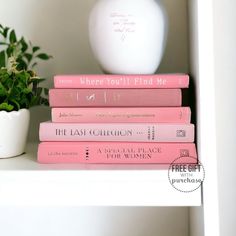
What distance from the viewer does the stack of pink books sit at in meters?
0.52

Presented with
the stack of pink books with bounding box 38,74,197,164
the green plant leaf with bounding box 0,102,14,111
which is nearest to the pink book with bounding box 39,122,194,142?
the stack of pink books with bounding box 38,74,197,164

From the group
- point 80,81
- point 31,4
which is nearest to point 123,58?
point 80,81

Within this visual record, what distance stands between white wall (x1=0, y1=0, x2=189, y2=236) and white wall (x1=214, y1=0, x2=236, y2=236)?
83 millimetres

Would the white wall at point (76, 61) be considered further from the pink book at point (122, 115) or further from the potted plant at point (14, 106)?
the pink book at point (122, 115)

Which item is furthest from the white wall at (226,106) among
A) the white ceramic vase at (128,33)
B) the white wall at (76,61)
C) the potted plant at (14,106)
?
the potted plant at (14,106)

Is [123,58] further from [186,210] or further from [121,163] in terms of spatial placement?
[186,210]

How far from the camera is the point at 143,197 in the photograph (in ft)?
1.60

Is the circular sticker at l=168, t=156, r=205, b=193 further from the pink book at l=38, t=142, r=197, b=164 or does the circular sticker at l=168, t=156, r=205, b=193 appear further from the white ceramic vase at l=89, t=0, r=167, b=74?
the white ceramic vase at l=89, t=0, r=167, b=74

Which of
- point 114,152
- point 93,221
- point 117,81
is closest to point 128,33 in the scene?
point 117,81

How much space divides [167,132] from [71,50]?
0.37 metres

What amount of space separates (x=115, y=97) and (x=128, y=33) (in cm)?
12

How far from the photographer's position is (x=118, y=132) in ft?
1.72

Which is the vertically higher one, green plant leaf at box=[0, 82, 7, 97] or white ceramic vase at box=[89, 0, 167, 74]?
white ceramic vase at box=[89, 0, 167, 74]

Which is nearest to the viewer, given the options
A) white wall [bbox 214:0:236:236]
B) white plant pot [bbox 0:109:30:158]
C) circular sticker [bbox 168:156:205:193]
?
circular sticker [bbox 168:156:205:193]
